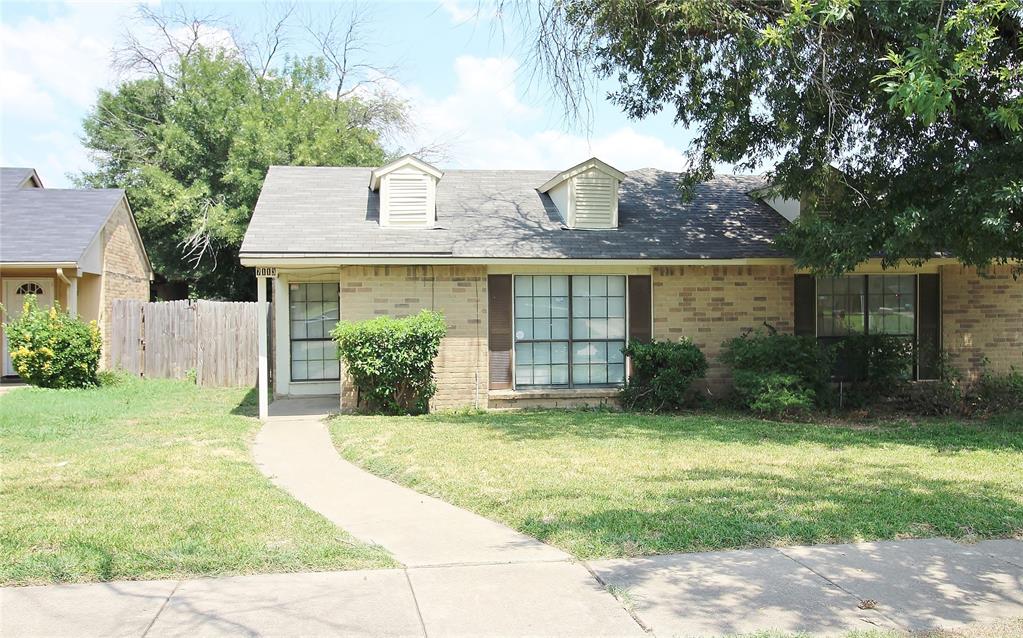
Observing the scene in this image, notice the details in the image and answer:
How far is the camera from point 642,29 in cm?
1218

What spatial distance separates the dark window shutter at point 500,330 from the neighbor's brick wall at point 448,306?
0.12 meters

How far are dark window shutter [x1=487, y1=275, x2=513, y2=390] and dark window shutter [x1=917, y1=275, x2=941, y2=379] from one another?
7628mm

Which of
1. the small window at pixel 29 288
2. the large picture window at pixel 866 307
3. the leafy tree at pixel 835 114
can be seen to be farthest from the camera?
the small window at pixel 29 288

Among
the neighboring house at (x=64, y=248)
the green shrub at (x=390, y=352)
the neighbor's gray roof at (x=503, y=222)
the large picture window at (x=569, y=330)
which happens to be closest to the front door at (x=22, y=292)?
the neighboring house at (x=64, y=248)

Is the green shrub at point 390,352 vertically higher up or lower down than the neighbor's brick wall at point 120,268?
lower down

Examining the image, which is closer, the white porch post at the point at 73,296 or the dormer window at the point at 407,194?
the dormer window at the point at 407,194

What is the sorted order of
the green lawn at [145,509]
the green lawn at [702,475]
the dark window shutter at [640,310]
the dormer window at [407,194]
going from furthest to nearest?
the dormer window at [407,194] → the dark window shutter at [640,310] → the green lawn at [702,475] → the green lawn at [145,509]

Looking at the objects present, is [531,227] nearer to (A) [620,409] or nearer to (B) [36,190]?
(A) [620,409]

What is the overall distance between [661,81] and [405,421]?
6.66m

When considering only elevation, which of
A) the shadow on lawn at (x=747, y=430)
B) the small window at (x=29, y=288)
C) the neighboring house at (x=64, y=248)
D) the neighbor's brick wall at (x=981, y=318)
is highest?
the neighboring house at (x=64, y=248)

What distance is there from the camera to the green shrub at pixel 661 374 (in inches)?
524

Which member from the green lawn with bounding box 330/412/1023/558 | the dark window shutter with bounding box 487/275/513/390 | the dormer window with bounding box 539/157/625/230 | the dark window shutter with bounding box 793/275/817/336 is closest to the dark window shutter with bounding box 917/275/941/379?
the dark window shutter with bounding box 793/275/817/336

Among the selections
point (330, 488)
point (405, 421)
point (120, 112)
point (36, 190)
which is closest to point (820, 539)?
point (330, 488)

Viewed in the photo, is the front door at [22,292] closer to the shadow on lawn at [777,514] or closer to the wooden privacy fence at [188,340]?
the wooden privacy fence at [188,340]
